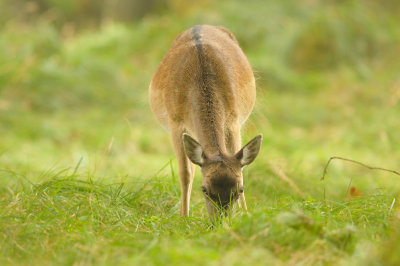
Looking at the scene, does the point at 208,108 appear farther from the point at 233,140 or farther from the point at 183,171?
the point at 183,171

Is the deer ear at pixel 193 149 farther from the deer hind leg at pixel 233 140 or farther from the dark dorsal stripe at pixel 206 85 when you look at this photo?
the deer hind leg at pixel 233 140

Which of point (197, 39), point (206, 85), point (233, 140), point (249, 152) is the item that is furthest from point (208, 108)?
point (197, 39)

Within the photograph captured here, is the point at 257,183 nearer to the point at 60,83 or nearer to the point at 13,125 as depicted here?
the point at 13,125

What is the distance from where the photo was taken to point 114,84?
39.5 feet

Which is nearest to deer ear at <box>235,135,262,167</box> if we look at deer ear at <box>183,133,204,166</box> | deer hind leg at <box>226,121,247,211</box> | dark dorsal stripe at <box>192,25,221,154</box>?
dark dorsal stripe at <box>192,25,221,154</box>

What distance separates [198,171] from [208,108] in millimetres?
2115

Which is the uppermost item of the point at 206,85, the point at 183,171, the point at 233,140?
the point at 206,85

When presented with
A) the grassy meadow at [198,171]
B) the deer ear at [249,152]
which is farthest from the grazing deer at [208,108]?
the grassy meadow at [198,171]

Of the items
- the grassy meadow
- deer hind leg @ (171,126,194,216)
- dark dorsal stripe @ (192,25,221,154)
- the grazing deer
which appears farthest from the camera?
deer hind leg @ (171,126,194,216)

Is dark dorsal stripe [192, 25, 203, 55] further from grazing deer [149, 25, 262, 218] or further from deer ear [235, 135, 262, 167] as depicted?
deer ear [235, 135, 262, 167]

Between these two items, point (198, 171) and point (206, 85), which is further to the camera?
point (198, 171)

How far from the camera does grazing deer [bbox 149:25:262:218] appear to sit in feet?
15.7

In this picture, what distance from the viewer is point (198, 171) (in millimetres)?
7312

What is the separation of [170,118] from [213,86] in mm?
650
